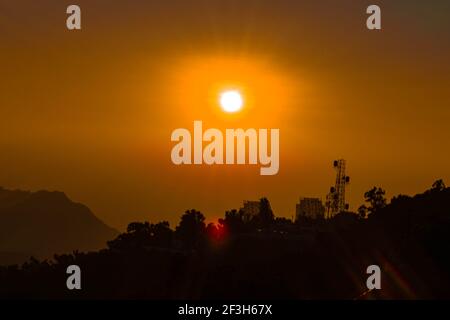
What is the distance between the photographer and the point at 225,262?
188500 millimetres

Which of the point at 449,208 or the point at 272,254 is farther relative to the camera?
the point at 272,254

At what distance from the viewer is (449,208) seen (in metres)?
170
